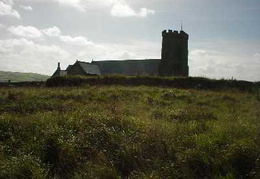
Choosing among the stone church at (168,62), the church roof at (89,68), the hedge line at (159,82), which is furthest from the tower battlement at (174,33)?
the hedge line at (159,82)

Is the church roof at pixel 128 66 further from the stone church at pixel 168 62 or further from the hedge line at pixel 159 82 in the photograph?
the hedge line at pixel 159 82

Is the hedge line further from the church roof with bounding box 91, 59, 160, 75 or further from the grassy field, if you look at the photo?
the church roof with bounding box 91, 59, 160, 75

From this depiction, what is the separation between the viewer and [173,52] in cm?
5216

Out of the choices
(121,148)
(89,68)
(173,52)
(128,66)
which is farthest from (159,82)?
(128,66)

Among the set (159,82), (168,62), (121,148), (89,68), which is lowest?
(121,148)

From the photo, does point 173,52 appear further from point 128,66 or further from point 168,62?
point 128,66

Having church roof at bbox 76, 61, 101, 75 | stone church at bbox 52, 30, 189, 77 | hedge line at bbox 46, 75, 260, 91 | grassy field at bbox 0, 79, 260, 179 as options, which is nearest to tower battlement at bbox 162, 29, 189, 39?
stone church at bbox 52, 30, 189, 77

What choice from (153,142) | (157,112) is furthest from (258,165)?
(157,112)

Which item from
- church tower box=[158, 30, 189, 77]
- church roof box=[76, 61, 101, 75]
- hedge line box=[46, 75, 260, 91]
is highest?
church tower box=[158, 30, 189, 77]

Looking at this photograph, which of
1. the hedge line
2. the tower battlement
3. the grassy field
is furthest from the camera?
the tower battlement

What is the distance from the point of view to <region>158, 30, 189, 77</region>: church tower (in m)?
51.7

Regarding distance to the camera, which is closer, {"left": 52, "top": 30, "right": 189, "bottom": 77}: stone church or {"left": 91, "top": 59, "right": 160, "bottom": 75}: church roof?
{"left": 52, "top": 30, "right": 189, "bottom": 77}: stone church

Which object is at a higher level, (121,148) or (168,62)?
(168,62)

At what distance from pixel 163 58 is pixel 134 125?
44387 mm
